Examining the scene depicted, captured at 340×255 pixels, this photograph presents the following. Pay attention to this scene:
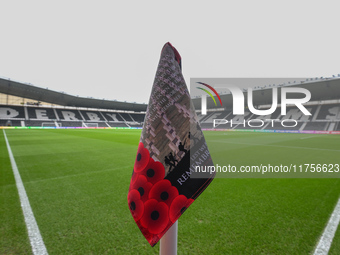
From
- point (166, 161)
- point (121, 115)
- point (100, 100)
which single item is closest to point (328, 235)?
point (166, 161)

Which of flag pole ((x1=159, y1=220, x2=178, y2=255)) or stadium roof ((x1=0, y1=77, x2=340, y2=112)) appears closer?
flag pole ((x1=159, y1=220, x2=178, y2=255))

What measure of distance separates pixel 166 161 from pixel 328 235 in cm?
202

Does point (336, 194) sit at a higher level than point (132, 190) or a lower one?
lower

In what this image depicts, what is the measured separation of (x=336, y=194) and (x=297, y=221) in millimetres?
1502

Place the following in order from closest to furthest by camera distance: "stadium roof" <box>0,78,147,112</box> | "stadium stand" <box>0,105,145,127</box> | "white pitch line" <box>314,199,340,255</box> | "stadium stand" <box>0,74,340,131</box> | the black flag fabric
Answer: the black flag fabric
"white pitch line" <box>314,199,340,255</box>
"stadium stand" <box>0,74,340,131</box>
"stadium roof" <box>0,78,147,112</box>
"stadium stand" <box>0,105,145,127</box>

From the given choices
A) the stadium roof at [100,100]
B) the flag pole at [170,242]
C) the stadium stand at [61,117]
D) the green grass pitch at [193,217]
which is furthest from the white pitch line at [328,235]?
the stadium stand at [61,117]

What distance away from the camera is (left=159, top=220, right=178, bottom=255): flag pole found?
786 millimetres

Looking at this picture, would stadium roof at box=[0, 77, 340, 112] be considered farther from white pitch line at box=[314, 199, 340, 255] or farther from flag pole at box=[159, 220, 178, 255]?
flag pole at box=[159, 220, 178, 255]

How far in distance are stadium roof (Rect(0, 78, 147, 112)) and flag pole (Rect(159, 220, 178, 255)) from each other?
37.5 m

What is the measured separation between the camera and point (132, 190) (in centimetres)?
76

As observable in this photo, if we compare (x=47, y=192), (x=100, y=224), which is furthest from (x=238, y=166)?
(x=47, y=192)

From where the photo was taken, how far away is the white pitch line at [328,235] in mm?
1487

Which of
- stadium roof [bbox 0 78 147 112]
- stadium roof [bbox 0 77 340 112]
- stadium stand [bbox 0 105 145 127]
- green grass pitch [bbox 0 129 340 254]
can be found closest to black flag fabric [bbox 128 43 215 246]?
green grass pitch [bbox 0 129 340 254]

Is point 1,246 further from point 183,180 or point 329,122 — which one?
point 329,122
